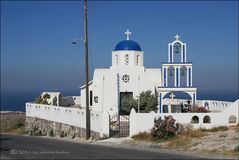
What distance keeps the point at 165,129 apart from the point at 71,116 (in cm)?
942

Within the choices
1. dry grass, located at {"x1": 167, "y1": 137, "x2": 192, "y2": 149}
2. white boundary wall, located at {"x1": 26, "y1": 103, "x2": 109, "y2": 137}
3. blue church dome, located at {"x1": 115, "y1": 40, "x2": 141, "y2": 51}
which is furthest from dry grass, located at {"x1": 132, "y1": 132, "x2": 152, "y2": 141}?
blue church dome, located at {"x1": 115, "y1": 40, "x2": 141, "y2": 51}

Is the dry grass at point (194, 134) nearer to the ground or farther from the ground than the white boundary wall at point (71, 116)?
nearer to the ground

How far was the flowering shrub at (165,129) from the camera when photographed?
82.6 ft

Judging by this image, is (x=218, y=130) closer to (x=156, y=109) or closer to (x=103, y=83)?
(x=156, y=109)

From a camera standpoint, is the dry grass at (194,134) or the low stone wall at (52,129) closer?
the dry grass at (194,134)

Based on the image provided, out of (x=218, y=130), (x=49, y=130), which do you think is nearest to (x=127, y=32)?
(x=49, y=130)

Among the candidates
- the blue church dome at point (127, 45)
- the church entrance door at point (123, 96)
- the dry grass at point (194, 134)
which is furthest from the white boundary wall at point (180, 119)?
the blue church dome at point (127, 45)

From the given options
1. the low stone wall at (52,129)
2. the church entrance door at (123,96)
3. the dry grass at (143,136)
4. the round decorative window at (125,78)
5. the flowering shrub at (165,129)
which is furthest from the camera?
the round decorative window at (125,78)

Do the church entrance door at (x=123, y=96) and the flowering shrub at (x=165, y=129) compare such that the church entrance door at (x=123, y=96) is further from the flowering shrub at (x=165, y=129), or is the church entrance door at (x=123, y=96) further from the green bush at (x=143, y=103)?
the flowering shrub at (x=165, y=129)

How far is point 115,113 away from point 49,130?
5.65m

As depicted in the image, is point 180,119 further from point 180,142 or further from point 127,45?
point 127,45

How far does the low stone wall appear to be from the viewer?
102 feet

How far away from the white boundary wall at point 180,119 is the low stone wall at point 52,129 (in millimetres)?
3065

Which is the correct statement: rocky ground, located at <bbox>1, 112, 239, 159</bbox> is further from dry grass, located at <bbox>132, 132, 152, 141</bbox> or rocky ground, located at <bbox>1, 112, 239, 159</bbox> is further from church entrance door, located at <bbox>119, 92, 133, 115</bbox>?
church entrance door, located at <bbox>119, 92, 133, 115</bbox>
